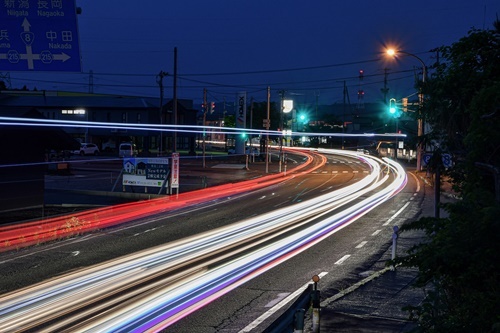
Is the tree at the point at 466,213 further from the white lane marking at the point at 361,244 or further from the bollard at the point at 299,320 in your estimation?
the white lane marking at the point at 361,244

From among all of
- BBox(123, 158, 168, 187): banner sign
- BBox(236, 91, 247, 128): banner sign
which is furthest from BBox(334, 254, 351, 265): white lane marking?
BBox(236, 91, 247, 128): banner sign

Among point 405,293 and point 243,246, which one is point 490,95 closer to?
point 405,293

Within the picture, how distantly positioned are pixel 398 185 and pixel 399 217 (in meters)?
15.9

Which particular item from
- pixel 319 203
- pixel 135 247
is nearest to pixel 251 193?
pixel 319 203

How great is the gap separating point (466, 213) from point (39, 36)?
427 inches

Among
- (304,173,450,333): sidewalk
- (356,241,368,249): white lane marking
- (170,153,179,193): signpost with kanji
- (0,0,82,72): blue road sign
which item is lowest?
(356,241,368,249): white lane marking

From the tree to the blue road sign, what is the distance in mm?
8299

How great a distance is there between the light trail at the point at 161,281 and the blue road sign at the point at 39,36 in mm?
5121

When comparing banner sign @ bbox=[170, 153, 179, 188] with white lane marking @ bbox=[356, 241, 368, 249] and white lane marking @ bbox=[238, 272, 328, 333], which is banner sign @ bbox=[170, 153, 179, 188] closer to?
white lane marking @ bbox=[356, 241, 368, 249]

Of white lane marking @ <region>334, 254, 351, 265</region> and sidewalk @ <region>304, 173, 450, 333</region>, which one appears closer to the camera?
sidewalk @ <region>304, 173, 450, 333</region>

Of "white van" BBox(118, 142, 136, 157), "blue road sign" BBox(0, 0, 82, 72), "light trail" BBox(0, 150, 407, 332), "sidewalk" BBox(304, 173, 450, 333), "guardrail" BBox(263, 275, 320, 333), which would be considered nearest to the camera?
"guardrail" BBox(263, 275, 320, 333)

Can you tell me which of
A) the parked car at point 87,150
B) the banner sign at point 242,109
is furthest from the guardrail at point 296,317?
the parked car at point 87,150

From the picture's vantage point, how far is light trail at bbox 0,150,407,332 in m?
10.1

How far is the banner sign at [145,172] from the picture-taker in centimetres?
3397
